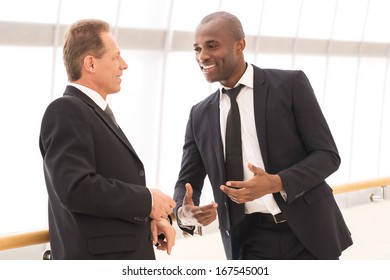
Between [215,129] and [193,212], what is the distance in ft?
1.69

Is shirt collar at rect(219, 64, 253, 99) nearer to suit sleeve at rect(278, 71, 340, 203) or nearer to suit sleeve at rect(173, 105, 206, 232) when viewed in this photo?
suit sleeve at rect(278, 71, 340, 203)

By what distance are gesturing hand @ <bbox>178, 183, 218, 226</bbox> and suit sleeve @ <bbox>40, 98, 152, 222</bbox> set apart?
706 millimetres

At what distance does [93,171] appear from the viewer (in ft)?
8.40

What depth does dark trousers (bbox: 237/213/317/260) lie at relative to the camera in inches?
132

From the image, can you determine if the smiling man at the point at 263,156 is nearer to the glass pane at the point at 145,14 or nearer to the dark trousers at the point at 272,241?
the dark trousers at the point at 272,241

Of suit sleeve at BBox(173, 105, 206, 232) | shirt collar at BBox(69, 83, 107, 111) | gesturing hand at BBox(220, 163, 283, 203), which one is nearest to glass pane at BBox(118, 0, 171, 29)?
suit sleeve at BBox(173, 105, 206, 232)

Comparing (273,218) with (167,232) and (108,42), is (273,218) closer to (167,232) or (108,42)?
(167,232)

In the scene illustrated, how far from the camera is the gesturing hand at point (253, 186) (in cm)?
304

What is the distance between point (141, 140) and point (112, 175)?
23.4ft

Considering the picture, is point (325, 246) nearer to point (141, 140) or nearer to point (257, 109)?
point (257, 109)

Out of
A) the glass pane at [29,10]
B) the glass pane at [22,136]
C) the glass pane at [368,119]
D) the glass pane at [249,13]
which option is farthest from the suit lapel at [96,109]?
the glass pane at [368,119]

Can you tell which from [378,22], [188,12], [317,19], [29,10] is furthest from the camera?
[378,22]

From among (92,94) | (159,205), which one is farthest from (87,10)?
(159,205)

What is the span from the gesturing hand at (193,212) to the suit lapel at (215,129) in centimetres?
20
